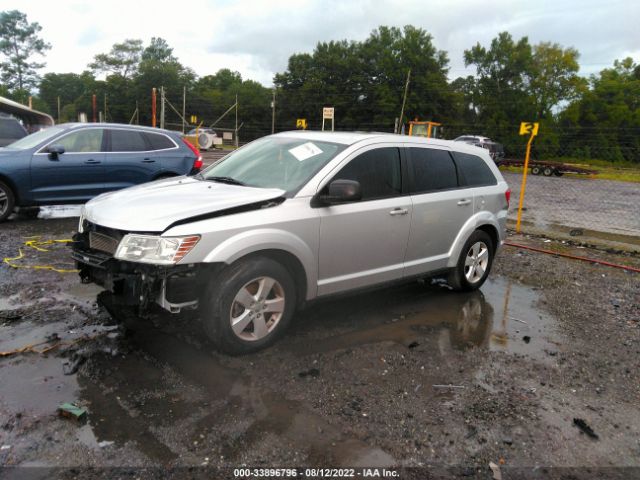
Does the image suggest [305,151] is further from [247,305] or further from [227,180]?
[247,305]

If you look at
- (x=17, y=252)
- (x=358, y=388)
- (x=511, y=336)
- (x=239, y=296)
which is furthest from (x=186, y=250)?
(x=17, y=252)

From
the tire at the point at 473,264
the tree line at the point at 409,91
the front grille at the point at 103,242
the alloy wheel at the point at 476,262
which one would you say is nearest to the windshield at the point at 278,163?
the front grille at the point at 103,242

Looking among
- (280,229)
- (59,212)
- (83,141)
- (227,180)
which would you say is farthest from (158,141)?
(280,229)

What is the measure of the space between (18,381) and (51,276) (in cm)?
258

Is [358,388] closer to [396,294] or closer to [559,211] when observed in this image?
[396,294]

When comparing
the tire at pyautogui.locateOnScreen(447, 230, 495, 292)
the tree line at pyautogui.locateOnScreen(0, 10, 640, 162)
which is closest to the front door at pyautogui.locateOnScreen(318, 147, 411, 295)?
the tire at pyautogui.locateOnScreen(447, 230, 495, 292)

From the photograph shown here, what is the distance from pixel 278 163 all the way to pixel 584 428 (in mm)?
3249

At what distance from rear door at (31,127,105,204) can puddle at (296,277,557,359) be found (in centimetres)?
576

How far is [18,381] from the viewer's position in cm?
342

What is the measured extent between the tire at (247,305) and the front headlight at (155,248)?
14.0 inches

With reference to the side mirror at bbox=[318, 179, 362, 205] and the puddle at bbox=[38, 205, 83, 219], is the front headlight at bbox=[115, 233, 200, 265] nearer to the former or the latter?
the side mirror at bbox=[318, 179, 362, 205]

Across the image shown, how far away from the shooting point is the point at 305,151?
471 centimetres

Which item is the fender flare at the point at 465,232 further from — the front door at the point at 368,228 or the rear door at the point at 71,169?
the rear door at the point at 71,169

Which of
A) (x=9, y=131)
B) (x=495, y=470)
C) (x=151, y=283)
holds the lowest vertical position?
(x=495, y=470)
